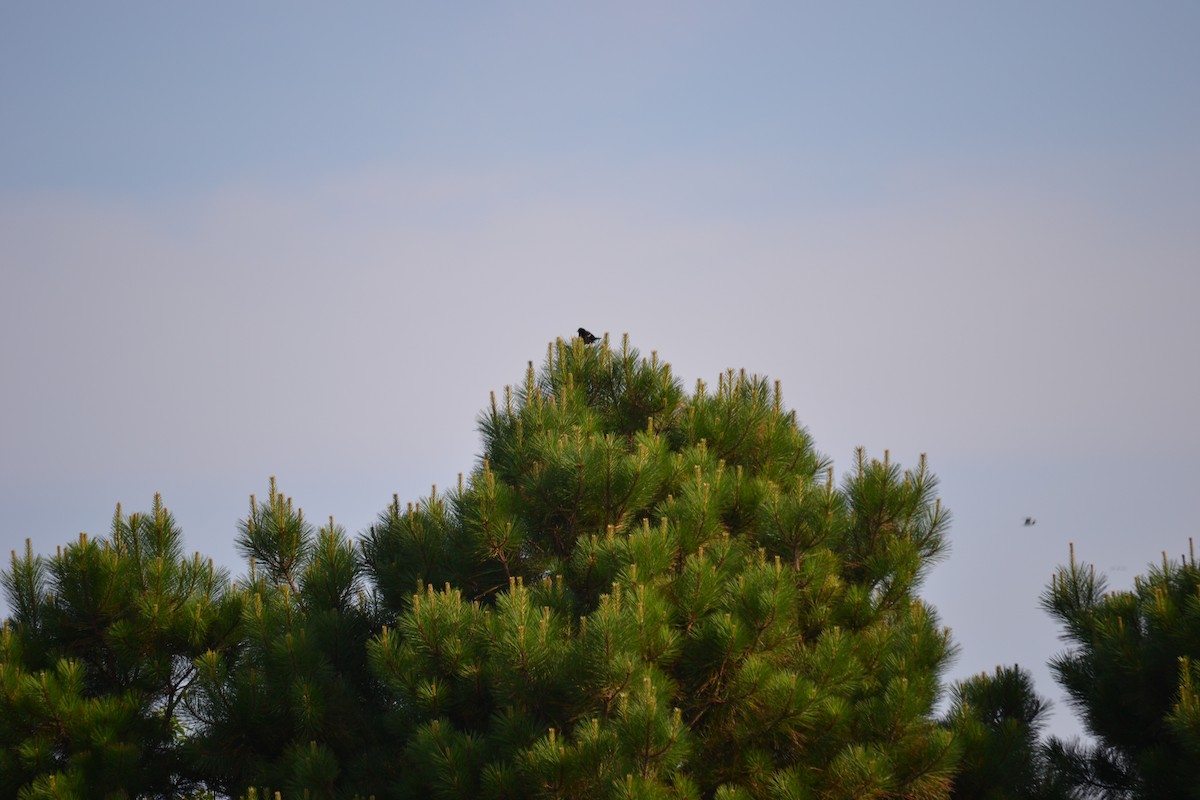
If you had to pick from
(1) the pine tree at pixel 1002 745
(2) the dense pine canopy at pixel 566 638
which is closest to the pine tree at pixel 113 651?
(2) the dense pine canopy at pixel 566 638

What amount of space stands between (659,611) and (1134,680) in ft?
14.8

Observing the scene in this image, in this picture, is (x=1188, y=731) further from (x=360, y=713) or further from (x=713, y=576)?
(x=360, y=713)

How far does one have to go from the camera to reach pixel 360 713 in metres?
12.2

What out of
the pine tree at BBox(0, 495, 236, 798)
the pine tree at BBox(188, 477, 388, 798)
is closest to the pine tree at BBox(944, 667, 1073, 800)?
the pine tree at BBox(188, 477, 388, 798)

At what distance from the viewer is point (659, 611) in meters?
10.4

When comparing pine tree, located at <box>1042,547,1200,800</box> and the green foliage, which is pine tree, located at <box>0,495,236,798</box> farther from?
pine tree, located at <box>1042,547,1200,800</box>

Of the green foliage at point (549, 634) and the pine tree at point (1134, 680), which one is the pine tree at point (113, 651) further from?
the pine tree at point (1134, 680)

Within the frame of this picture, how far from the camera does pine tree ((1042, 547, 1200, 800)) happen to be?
451 inches

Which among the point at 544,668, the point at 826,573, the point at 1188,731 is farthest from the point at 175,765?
the point at 1188,731

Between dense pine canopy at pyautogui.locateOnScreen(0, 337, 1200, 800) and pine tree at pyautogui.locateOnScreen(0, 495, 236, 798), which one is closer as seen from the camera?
dense pine canopy at pyautogui.locateOnScreen(0, 337, 1200, 800)

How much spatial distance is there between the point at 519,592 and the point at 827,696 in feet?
8.64

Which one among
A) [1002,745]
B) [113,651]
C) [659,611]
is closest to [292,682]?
[113,651]

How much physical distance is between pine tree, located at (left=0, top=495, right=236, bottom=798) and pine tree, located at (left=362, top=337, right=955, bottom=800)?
1.85 meters

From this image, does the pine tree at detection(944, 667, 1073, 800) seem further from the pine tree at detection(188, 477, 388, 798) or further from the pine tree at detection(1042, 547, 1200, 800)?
the pine tree at detection(188, 477, 388, 798)
